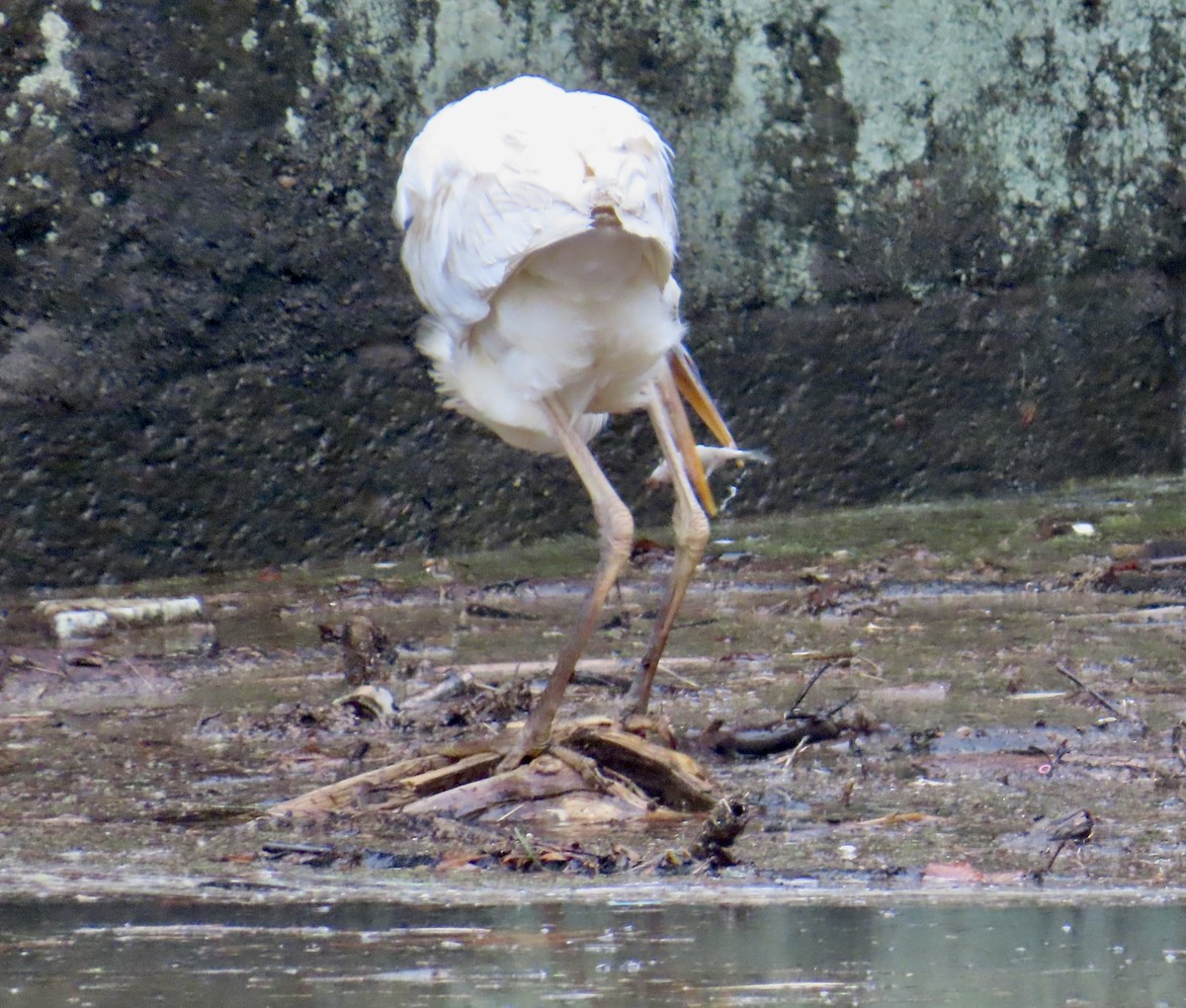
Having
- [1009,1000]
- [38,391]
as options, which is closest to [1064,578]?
[38,391]

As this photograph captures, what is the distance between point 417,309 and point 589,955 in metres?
4.05

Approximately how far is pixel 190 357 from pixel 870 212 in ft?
7.58

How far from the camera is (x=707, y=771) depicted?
340 centimetres

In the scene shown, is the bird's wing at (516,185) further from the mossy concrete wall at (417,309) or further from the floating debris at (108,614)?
the mossy concrete wall at (417,309)

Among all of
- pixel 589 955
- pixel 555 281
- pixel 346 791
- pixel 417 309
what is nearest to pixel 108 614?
pixel 417 309

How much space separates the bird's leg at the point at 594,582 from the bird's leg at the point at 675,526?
0.40 feet

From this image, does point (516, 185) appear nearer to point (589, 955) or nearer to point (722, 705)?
point (722, 705)

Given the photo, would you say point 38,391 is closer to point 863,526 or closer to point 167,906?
point 863,526

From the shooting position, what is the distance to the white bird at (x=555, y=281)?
3664 millimetres

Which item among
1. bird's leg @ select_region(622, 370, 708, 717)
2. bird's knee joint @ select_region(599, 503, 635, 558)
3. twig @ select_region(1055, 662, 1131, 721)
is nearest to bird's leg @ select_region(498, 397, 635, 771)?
bird's knee joint @ select_region(599, 503, 635, 558)

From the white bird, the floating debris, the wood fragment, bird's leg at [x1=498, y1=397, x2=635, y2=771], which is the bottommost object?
the floating debris

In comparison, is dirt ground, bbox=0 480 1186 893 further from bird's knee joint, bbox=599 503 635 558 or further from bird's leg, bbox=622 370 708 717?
bird's knee joint, bbox=599 503 635 558

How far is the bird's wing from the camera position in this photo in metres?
3.65

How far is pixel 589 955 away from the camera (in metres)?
2.21
